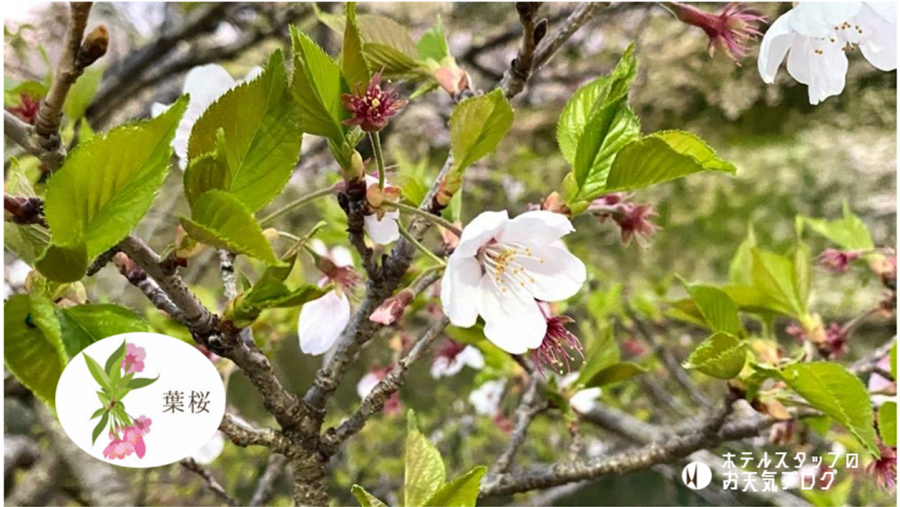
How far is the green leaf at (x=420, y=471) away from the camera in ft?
1.13

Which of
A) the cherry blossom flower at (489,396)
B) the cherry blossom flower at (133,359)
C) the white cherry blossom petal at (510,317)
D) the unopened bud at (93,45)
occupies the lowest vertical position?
the cherry blossom flower at (489,396)

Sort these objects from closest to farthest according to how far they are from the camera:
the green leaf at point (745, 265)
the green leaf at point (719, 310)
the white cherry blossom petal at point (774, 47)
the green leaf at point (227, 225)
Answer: the green leaf at point (227, 225) → the white cherry blossom petal at point (774, 47) → the green leaf at point (719, 310) → the green leaf at point (745, 265)

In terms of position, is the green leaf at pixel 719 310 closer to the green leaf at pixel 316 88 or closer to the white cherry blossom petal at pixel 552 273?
the white cherry blossom petal at pixel 552 273

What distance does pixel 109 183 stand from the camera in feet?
0.79

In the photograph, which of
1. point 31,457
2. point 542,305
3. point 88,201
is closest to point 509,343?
point 542,305

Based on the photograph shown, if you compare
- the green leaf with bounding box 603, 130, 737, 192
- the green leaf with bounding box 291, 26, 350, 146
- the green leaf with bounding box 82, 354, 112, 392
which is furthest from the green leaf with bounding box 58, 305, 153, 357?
the green leaf with bounding box 603, 130, 737, 192

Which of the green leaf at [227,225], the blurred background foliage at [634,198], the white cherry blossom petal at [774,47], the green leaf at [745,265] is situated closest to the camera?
the green leaf at [227,225]

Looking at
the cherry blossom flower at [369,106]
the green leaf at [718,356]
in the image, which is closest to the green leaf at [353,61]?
the cherry blossom flower at [369,106]

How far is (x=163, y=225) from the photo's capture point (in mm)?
688

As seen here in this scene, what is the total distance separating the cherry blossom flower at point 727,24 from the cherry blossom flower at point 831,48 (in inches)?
0.8

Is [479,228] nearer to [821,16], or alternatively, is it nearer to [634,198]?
[821,16]

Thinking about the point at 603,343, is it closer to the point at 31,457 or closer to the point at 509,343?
the point at 509,343

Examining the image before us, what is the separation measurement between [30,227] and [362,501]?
18cm

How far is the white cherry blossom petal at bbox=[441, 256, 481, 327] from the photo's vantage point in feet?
0.99
